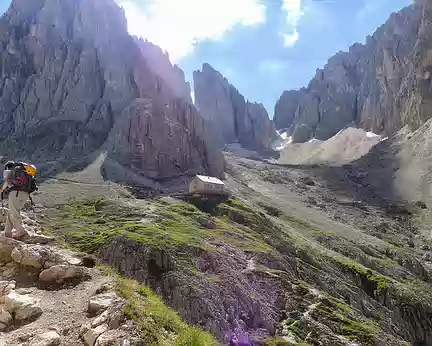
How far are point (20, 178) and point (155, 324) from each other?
1059cm

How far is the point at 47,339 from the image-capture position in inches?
472

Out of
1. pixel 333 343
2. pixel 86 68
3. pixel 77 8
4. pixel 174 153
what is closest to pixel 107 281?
pixel 333 343

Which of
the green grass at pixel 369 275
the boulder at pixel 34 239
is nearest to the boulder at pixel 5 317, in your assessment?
the boulder at pixel 34 239

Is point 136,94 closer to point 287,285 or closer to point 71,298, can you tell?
point 287,285

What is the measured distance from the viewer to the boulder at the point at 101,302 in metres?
13.4

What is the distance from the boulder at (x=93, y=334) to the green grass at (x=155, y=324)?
0.76 meters

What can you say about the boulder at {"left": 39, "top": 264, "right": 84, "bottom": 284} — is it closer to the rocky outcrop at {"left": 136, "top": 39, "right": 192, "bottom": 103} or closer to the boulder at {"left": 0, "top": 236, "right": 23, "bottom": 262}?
the boulder at {"left": 0, "top": 236, "right": 23, "bottom": 262}

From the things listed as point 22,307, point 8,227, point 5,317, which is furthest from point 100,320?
point 8,227

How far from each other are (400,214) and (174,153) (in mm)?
71308

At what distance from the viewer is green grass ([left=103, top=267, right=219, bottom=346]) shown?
11.7m

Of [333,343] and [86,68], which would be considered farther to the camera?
[86,68]

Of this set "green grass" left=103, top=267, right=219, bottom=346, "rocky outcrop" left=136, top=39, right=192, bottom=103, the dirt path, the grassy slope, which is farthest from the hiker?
"rocky outcrop" left=136, top=39, right=192, bottom=103

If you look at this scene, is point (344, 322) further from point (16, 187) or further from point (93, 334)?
point (93, 334)

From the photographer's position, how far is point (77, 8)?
17662 centimetres
